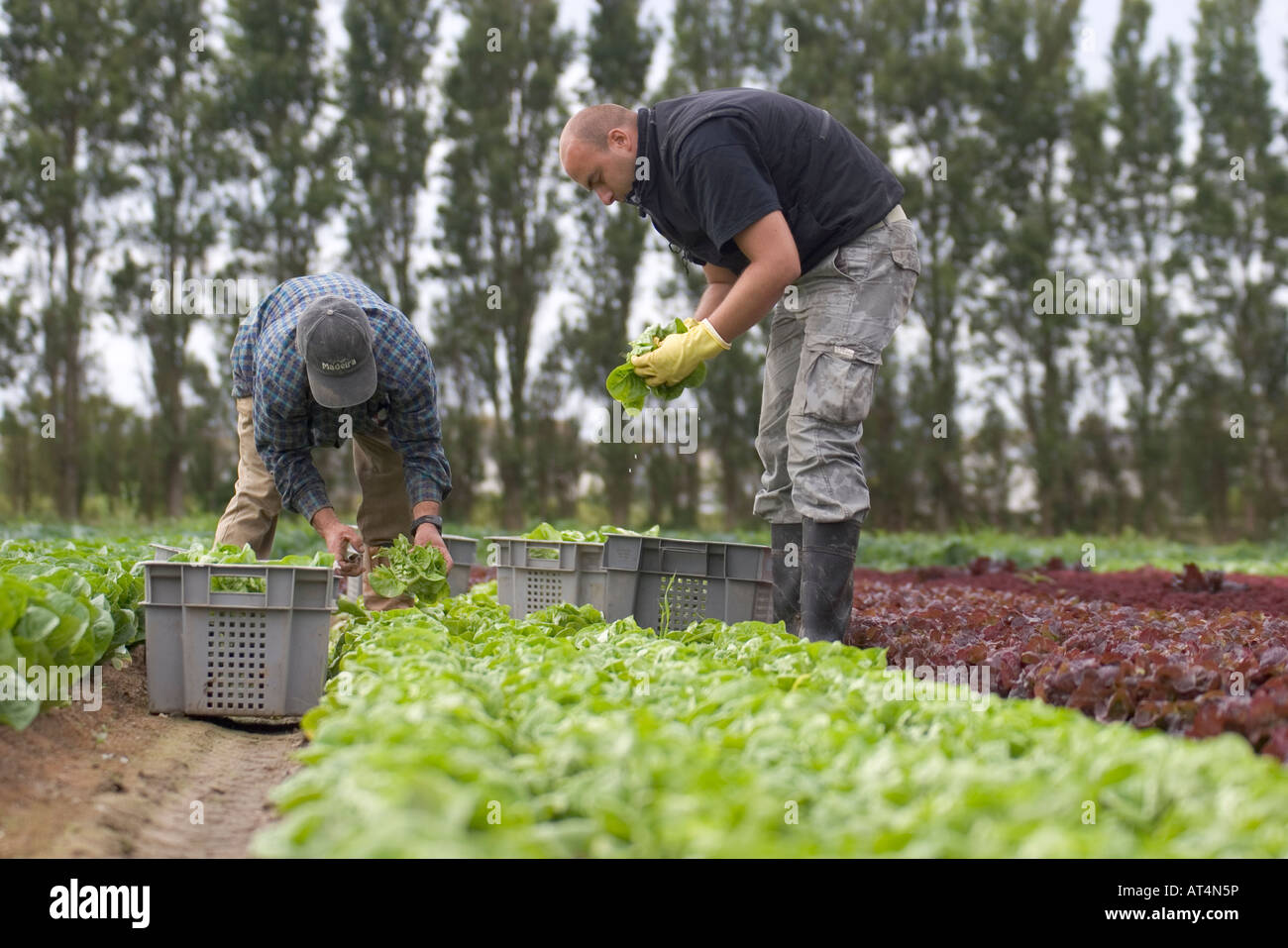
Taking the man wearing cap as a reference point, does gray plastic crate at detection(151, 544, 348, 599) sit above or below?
below

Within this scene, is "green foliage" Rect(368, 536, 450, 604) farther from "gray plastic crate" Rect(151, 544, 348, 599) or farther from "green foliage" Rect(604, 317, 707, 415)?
"green foliage" Rect(604, 317, 707, 415)

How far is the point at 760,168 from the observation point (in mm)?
4105

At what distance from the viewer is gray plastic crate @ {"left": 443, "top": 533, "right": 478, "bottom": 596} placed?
→ 241 inches

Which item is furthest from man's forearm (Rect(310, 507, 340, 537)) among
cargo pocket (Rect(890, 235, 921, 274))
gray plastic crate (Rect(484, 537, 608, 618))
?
cargo pocket (Rect(890, 235, 921, 274))

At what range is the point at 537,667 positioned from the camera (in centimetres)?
293

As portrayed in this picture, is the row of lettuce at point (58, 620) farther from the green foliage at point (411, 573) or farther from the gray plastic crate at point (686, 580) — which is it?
the gray plastic crate at point (686, 580)

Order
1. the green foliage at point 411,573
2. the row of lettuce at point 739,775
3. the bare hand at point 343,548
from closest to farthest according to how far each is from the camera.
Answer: the row of lettuce at point 739,775
the bare hand at point 343,548
the green foliage at point 411,573

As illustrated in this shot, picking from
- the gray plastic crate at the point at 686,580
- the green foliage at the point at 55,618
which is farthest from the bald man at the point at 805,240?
the green foliage at the point at 55,618

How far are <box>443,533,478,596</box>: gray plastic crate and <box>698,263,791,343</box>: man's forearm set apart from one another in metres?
2.57

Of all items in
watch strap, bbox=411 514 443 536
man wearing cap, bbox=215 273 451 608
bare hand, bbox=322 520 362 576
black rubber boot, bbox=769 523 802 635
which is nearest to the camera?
man wearing cap, bbox=215 273 451 608

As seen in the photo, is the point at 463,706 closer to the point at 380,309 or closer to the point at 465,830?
the point at 465,830

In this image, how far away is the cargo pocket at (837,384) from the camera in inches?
161

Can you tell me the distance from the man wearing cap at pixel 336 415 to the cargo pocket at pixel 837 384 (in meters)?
1.73
